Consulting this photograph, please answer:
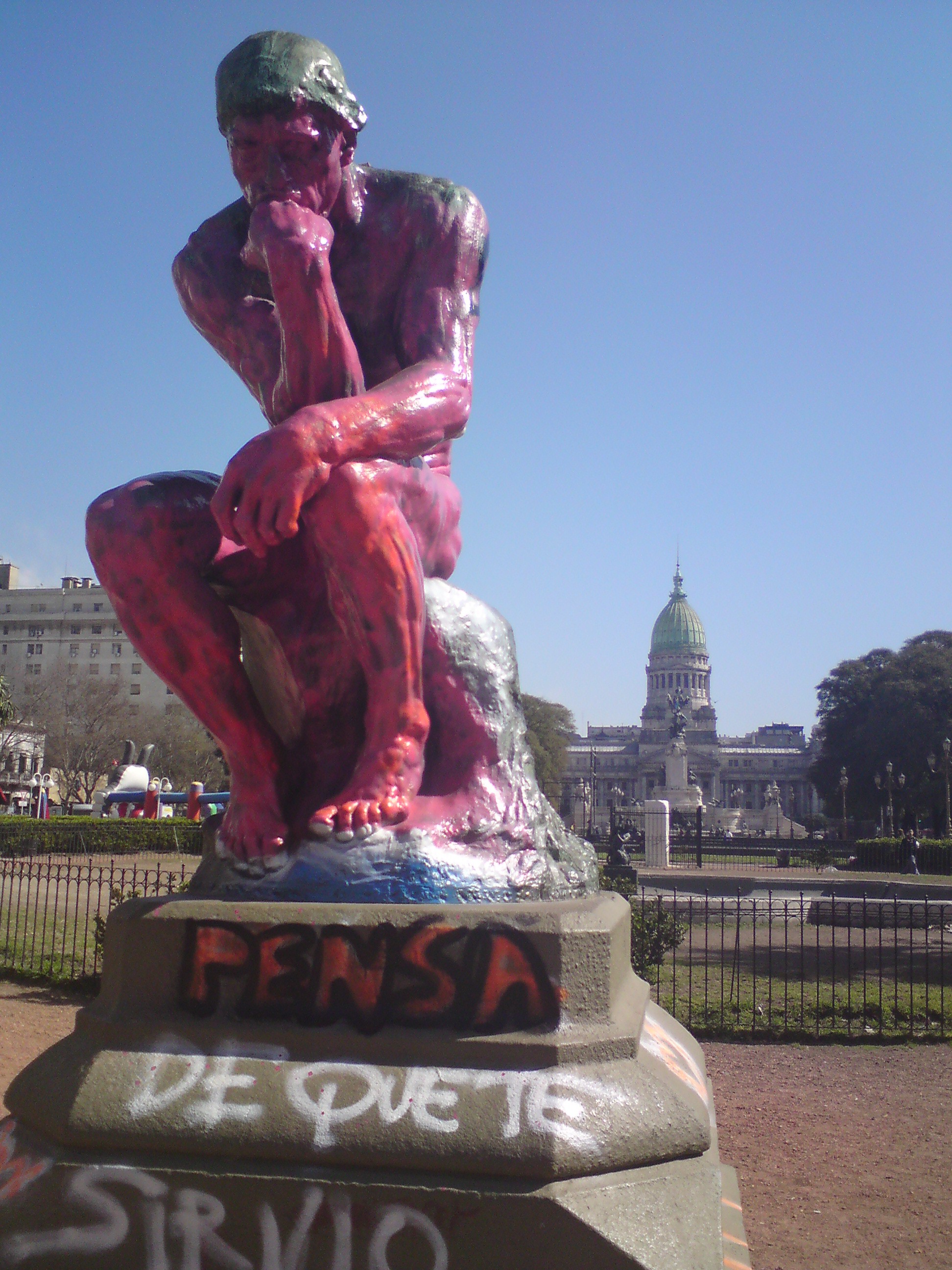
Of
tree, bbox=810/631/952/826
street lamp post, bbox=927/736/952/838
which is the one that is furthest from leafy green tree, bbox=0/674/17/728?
tree, bbox=810/631/952/826

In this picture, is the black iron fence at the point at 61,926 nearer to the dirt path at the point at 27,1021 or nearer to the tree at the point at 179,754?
the dirt path at the point at 27,1021

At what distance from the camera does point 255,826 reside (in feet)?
7.87

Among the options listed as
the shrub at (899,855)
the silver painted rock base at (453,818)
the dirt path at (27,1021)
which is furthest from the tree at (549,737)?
the silver painted rock base at (453,818)

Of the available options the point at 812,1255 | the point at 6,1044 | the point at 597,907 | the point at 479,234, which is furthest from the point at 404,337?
the point at 6,1044

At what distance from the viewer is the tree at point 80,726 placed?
44.1 metres

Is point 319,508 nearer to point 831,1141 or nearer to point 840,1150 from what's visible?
point 840,1150

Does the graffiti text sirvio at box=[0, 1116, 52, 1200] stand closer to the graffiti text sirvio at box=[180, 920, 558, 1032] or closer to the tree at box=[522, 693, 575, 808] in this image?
the graffiti text sirvio at box=[180, 920, 558, 1032]

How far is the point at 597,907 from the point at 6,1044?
22.6 feet

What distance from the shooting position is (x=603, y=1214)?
179 cm

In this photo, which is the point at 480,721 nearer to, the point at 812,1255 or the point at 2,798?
the point at 812,1255

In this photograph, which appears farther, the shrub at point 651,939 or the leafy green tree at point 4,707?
the leafy green tree at point 4,707

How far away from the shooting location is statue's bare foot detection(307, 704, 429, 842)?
226 cm

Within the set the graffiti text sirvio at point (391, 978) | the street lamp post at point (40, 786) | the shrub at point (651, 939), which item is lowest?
the shrub at point (651, 939)

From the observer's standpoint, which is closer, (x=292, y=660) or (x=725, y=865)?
(x=292, y=660)
